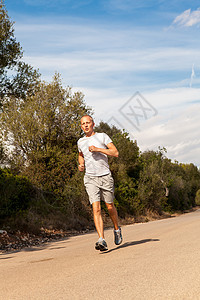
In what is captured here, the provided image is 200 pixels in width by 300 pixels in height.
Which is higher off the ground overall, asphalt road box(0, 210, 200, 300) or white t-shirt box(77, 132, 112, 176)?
white t-shirt box(77, 132, 112, 176)

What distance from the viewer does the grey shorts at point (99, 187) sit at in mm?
6927

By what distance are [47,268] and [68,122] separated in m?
19.1

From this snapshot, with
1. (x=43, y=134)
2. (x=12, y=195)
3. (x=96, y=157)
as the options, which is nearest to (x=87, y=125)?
(x=96, y=157)

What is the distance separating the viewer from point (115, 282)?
4.16m

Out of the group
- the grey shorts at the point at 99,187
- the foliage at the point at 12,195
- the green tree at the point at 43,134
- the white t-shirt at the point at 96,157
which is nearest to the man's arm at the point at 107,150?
the white t-shirt at the point at 96,157

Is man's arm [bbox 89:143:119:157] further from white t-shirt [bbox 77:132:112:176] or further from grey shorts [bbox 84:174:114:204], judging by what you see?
grey shorts [bbox 84:174:114:204]

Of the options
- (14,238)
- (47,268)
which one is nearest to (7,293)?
(47,268)

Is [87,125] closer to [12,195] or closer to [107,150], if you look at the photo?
[107,150]

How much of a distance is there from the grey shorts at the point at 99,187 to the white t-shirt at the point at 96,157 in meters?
0.09

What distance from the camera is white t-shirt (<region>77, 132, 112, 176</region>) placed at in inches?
275

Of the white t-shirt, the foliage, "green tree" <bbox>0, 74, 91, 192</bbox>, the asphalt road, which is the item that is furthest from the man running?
"green tree" <bbox>0, 74, 91, 192</bbox>

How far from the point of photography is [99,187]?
22.9 ft

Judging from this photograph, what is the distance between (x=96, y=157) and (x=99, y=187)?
0.54 metres

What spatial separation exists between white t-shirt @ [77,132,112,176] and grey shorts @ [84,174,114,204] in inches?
3.5
